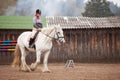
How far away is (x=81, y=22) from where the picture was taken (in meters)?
28.1

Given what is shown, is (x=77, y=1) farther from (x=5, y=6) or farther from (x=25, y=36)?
(x=25, y=36)

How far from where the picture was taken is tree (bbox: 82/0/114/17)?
50978 mm

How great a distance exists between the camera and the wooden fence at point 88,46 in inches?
1053

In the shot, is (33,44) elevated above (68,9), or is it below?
below

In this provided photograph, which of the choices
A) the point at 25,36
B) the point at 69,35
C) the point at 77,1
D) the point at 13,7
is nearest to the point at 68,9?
the point at 77,1

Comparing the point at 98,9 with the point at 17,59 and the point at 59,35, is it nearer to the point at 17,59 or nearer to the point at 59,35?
the point at 17,59

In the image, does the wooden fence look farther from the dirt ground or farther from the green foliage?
the dirt ground

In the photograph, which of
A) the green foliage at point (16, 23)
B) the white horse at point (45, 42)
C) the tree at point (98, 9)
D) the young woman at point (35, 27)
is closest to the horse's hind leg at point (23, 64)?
the white horse at point (45, 42)

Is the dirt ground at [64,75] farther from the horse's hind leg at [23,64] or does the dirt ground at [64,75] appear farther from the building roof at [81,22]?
the building roof at [81,22]

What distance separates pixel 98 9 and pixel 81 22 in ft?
80.0

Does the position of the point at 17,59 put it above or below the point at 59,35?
below

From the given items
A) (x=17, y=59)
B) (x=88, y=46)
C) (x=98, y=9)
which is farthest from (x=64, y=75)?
(x=98, y=9)

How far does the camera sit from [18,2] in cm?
5519

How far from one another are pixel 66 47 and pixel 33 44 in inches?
429
